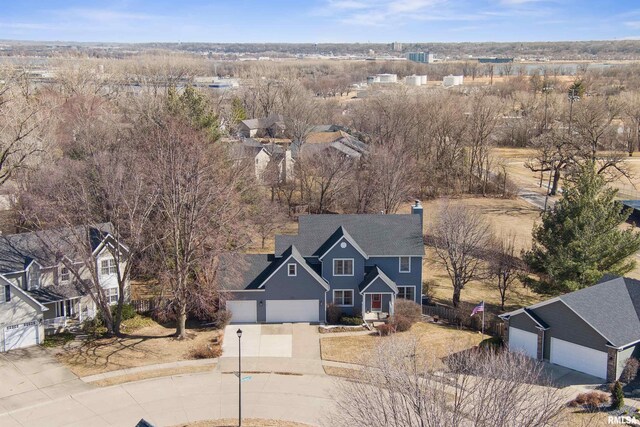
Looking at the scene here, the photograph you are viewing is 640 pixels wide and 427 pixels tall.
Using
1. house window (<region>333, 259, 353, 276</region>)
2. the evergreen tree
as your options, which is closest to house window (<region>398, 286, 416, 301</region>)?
house window (<region>333, 259, 353, 276</region>)

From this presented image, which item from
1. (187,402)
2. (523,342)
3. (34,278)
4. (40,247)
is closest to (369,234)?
(523,342)

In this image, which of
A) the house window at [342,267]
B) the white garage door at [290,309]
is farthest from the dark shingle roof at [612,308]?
the white garage door at [290,309]

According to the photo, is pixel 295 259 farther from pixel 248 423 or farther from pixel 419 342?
pixel 248 423

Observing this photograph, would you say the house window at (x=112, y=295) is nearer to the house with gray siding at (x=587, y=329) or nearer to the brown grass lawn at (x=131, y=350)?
the brown grass lawn at (x=131, y=350)

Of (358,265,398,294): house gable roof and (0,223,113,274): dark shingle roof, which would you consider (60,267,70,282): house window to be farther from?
(358,265,398,294): house gable roof

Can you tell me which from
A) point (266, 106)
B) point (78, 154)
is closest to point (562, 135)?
point (78, 154)

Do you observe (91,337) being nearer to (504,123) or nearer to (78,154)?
(78,154)
